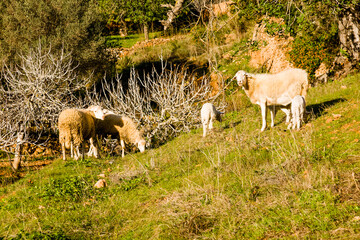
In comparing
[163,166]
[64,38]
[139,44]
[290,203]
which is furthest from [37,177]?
[139,44]

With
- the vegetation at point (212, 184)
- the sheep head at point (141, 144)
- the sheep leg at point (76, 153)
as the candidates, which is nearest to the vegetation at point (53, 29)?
the vegetation at point (212, 184)

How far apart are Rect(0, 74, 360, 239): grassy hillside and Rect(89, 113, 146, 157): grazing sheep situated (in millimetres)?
3081

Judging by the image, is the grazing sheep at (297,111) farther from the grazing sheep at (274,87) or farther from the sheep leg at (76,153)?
the sheep leg at (76,153)

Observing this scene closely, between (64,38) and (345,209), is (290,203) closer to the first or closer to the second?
(345,209)

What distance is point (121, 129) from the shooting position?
12.1m

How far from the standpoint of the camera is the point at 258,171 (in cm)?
605

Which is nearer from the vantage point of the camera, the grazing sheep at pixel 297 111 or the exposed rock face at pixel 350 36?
the grazing sheep at pixel 297 111

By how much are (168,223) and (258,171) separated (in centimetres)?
198

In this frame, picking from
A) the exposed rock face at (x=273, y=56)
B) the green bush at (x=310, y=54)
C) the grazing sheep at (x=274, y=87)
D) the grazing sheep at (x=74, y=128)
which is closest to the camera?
the grazing sheep at (x=274, y=87)

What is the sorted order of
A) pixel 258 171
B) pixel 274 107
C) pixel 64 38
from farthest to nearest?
pixel 64 38, pixel 274 107, pixel 258 171

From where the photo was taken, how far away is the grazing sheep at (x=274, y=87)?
995cm

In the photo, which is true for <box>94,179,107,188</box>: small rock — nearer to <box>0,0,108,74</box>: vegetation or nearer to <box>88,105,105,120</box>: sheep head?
<box>88,105,105,120</box>: sheep head

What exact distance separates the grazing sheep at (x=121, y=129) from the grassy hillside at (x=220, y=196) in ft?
10.1

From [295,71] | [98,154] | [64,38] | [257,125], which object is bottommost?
[98,154]
